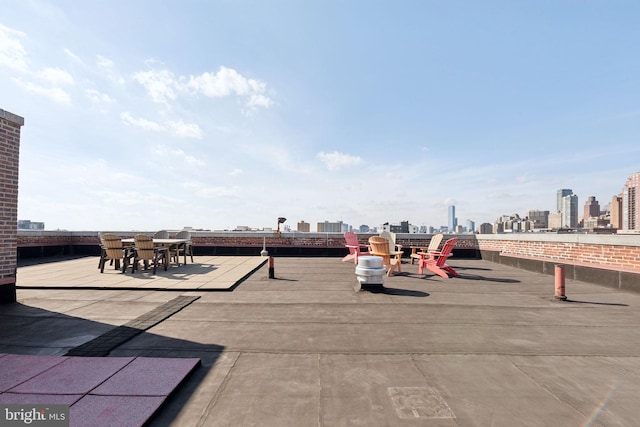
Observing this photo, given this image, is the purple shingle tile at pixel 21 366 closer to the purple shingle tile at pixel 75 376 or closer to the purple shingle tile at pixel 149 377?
the purple shingle tile at pixel 75 376

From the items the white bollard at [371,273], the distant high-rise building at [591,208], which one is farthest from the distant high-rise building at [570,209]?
the white bollard at [371,273]

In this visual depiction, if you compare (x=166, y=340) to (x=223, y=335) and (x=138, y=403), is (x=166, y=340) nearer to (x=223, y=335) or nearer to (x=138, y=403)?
(x=223, y=335)

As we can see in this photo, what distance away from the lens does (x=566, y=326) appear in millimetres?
4621

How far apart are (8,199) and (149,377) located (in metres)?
5.48

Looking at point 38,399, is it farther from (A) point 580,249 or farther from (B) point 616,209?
(B) point 616,209

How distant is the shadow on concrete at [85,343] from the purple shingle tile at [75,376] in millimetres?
188

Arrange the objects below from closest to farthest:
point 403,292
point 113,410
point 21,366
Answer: point 113,410
point 21,366
point 403,292

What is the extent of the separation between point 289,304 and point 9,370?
12.4 ft

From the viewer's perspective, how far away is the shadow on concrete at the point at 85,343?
3.02 metres

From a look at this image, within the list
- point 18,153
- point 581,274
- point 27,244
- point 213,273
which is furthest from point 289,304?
point 27,244

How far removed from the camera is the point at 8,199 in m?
5.66

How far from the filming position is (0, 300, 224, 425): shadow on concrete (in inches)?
119

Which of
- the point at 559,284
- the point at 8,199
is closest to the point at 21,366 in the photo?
the point at 8,199

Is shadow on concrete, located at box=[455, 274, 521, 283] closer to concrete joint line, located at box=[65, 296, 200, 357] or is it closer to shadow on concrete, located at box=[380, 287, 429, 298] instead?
shadow on concrete, located at box=[380, 287, 429, 298]
